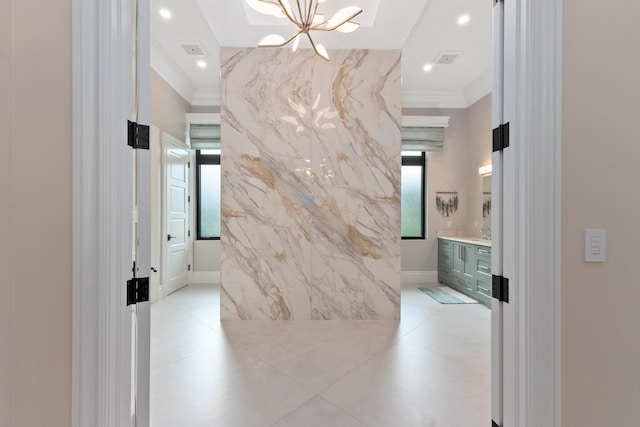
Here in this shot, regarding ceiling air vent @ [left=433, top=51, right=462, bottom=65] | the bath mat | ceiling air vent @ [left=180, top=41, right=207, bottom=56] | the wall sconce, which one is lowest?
the bath mat

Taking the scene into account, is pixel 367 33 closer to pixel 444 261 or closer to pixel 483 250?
pixel 483 250

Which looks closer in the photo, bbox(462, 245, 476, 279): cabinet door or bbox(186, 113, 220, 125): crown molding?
bbox(462, 245, 476, 279): cabinet door

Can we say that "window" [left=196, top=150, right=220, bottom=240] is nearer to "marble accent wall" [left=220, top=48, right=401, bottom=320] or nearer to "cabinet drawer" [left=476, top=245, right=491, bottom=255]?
"marble accent wall" [left=220, top=48, right=401, bottom=320]

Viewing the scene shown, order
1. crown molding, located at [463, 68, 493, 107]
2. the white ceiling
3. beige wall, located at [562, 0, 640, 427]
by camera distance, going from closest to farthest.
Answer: beige wall, located at [562, 0, 640, 427] → the white ceiling → crown molding, located at [463, 68, 493, 107]

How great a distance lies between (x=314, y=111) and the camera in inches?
147

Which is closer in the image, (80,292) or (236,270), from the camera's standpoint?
(80,292)

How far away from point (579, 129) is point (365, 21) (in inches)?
114

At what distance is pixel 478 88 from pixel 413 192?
205 cm

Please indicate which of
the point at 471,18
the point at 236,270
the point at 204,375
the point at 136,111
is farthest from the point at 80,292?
the point at 471,18

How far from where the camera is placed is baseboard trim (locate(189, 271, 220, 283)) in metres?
5.62

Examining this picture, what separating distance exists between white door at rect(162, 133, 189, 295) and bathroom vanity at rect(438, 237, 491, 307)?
4.56 metres

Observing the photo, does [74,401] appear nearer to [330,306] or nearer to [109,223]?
[109,223]

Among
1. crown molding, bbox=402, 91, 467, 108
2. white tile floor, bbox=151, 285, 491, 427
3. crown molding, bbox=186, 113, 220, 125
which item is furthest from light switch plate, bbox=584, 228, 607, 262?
crown molding, bbox=186, 113, 220, 125

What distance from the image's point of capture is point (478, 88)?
17.0 ft
